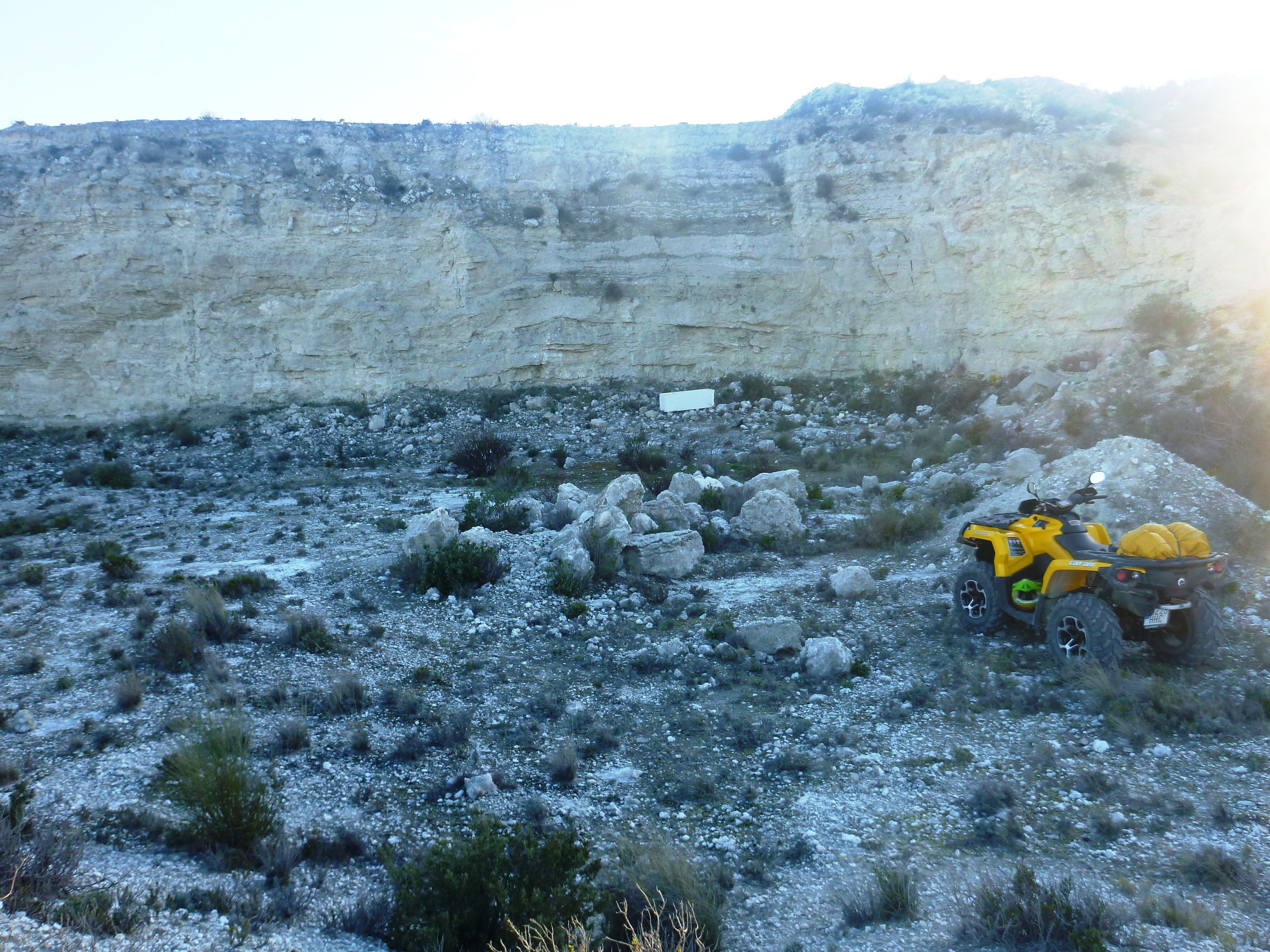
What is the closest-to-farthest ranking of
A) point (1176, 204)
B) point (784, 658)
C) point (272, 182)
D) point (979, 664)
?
point (979, 664)
point (784, 658)
point (1176, 204)
point (272, 182)

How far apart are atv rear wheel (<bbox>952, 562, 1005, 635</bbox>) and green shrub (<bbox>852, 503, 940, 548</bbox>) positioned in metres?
2.95

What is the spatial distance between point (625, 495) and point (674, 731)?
5.85 meters

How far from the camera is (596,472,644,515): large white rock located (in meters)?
11.6

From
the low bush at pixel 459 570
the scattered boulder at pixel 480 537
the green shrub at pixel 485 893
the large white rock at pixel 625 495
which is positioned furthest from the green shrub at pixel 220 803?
the large white rock at pixel 625 495

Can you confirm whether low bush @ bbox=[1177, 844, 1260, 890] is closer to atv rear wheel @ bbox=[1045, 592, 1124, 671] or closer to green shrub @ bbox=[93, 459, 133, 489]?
atv rear wheel @ bbox=[1045, 592, 1124, 671]

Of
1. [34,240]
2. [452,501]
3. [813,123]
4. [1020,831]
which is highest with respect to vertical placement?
[813,123]

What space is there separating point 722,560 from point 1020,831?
6546mm

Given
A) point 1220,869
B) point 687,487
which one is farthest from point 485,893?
point 687,487

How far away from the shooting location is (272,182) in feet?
77.2

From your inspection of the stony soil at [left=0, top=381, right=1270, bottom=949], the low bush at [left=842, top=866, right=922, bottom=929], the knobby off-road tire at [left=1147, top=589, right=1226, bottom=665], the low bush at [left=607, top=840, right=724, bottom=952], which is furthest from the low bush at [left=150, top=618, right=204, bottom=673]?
the knobby off-road tire at [left=1147, top=589, right=1226, bottom=665]

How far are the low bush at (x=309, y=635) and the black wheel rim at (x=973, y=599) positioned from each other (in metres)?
6.30

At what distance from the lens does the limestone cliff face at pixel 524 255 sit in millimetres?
21328

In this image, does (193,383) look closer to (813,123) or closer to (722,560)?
(722,560)

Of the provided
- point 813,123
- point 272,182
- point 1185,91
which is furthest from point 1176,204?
point 272,182
